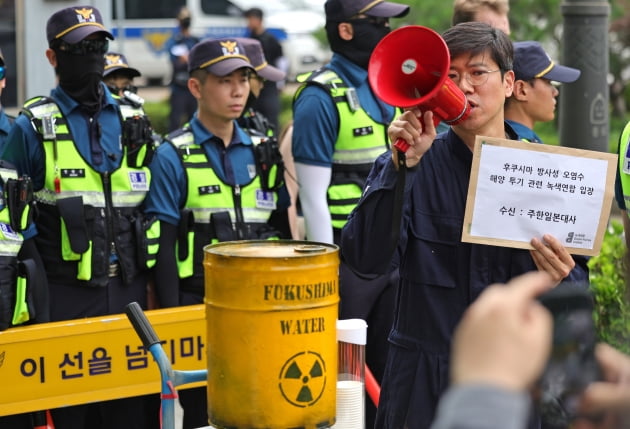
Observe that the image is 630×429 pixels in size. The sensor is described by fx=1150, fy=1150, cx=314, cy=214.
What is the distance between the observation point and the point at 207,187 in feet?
19.7

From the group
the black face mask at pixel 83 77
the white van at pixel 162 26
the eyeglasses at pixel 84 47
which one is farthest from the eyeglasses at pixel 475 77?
the white van at pixel 162 26

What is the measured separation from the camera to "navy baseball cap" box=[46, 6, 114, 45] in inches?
235

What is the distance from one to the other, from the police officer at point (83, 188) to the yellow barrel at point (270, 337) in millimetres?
2585

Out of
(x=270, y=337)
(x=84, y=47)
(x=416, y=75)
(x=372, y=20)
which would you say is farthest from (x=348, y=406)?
(x=372, y=20)

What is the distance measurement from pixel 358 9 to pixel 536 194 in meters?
3.05

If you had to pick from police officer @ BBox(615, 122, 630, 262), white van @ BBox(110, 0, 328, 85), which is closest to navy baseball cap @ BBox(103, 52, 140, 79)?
police officer @ BBox(615, 122, 630, 262)

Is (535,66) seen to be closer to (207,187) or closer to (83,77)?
(207,187)

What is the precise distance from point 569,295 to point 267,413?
1.22 meters

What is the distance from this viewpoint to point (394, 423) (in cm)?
392

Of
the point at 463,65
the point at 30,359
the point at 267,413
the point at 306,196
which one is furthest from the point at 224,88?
the point at 267,413

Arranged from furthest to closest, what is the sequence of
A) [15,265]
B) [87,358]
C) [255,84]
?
[255,84]
[87,358]
[15,265]

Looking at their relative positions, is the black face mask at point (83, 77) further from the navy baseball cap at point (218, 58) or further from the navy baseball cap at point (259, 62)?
the navy baseball cap at point (259, 62)

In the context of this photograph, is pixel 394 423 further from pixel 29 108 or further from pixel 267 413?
pixel 29 108

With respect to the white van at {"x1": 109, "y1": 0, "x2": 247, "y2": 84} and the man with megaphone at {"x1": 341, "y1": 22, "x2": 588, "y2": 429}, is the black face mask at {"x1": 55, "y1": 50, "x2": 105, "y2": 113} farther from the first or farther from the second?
the white van at {"x1": 109, "y1": 0, "x2": 247, "y2": 84}
